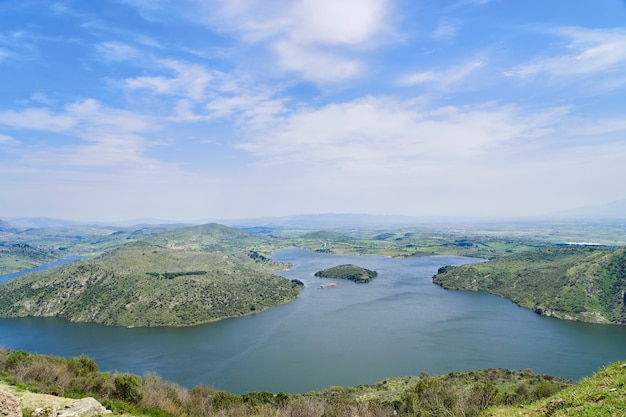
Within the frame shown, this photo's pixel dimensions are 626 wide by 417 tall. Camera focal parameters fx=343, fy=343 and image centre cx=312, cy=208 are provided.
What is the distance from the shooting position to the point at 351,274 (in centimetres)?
14450

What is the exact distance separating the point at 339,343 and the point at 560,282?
2848 inches

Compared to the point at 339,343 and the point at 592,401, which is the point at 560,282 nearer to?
the point at 339,343

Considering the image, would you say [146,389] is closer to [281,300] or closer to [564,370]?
[564,370]

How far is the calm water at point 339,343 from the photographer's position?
187 feet

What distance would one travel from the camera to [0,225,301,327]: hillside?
92.6m

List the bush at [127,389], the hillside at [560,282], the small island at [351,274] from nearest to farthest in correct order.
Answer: the bush at [127,389], the hillside at [560,282], the small island at [351,274]

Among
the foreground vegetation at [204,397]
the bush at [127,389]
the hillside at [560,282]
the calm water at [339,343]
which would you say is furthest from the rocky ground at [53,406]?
the hillside at [560,282]

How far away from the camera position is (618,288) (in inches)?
3479

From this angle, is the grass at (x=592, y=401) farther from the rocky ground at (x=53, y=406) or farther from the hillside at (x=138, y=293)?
the hillside at (x=138, y=293)

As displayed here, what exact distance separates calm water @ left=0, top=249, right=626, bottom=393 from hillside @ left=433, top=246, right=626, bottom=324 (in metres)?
6.12

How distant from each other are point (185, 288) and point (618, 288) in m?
118

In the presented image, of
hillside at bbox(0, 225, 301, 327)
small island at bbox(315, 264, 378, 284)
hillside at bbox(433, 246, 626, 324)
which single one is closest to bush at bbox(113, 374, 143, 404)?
hillside at bbox(0, 225, 301, 327)

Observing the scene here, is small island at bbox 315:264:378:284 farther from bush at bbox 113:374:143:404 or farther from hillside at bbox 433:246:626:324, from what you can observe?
bush at bbox 113:374:143:404

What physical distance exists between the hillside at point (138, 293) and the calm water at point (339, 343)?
5108 mm
